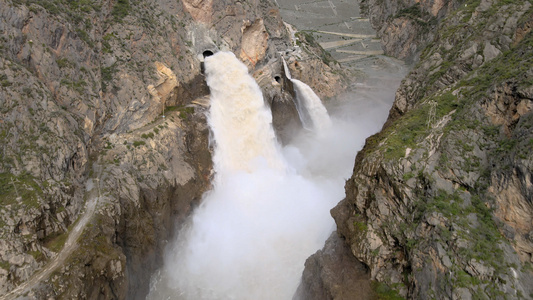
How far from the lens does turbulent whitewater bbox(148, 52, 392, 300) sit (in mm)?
24062

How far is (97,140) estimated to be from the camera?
85.2 ft

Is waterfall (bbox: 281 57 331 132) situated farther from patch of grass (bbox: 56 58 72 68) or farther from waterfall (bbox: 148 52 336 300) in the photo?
patch of grass (bbox: 56 58 72 68)

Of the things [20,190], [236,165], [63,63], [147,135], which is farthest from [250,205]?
[63,63]

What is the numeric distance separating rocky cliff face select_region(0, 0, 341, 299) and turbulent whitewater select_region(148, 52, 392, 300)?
5.46ft

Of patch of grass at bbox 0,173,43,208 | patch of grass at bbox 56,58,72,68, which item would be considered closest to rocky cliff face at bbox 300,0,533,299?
patch of grass at bbox 0,173,43,208

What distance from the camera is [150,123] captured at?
29.6 meters

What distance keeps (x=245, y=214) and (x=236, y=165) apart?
5.28 m

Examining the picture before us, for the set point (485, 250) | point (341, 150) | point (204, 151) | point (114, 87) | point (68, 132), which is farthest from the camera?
point (341, 150)

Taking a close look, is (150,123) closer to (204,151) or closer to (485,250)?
(204,151)

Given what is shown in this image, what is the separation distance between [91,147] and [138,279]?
9.59 metres

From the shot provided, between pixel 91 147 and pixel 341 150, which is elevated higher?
pixel 91 147

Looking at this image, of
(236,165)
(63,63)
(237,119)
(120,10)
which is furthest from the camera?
(237,119)

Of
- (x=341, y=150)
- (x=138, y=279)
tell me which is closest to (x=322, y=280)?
(x=138, y=279)

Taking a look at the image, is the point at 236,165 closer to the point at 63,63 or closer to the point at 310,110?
the point at 63,63
